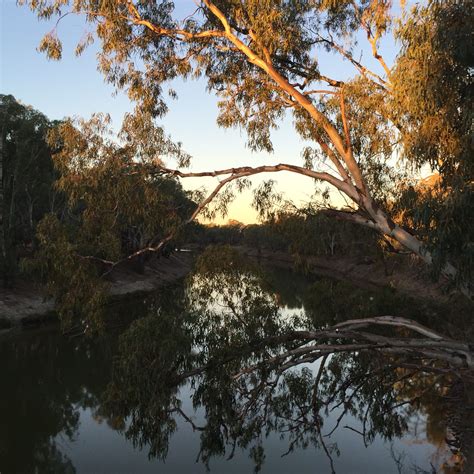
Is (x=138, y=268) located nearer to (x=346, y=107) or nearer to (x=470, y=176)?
(x=346, y=107)

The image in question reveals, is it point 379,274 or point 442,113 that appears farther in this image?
point 379,274

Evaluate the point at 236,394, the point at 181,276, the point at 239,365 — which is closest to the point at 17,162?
the point at 236,394

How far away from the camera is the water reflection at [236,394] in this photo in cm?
680

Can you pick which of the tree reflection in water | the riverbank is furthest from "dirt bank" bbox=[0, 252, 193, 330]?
the tree reflection in water

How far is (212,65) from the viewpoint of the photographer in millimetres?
10133

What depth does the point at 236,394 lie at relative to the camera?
8.30m

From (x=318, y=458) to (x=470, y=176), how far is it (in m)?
5.76

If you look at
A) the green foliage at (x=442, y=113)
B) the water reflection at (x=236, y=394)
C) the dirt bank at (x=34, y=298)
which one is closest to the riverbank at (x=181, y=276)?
the dirt bank at (x=34, y=298)

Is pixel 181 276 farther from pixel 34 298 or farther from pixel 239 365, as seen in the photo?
pixel 239 365

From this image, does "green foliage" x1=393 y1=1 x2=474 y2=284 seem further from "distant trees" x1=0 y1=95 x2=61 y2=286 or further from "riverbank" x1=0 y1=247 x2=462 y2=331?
"distant trees" x1=0 y1=95 x2=61 y2=286

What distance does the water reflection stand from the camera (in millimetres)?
6805

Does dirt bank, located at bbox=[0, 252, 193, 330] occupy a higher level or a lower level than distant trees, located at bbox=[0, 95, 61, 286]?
lower

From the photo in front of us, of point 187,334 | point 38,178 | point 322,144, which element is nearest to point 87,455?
point 187,334

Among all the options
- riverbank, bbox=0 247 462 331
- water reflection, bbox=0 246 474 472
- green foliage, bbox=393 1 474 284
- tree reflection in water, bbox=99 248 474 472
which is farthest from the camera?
riverbank, bbox=0 247 462 331
